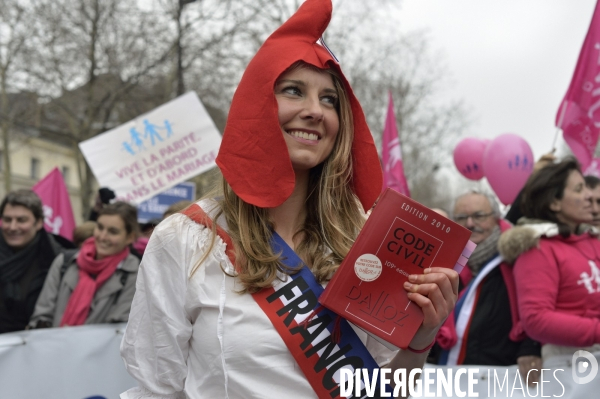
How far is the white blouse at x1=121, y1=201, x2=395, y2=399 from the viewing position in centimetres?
174

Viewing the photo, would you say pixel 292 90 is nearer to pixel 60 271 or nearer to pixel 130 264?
pixel 130 264

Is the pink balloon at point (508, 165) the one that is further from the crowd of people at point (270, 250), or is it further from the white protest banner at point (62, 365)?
the crowd of people at point (270, 250)

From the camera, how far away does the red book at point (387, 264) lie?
5.76 feet

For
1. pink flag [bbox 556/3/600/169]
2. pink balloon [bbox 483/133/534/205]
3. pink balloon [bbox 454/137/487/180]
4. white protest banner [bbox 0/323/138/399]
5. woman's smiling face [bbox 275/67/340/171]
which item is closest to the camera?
woman's smiling face [bbox 275/67/340/171]

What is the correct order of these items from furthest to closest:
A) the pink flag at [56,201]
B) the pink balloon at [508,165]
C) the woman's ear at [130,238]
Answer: the pink flag at [56,201] < the pink balloon at [508,165] < the woman's ear at [130,238]

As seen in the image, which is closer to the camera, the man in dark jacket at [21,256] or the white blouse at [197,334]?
the white blouse at [197,334]

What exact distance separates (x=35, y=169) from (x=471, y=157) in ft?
127

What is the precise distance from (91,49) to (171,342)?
1391cm

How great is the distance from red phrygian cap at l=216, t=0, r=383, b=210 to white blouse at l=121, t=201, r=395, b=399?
21 centimetres

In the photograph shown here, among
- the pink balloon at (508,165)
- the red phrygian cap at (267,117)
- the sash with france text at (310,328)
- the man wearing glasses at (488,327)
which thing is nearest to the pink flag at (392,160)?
the pink balloon at (508,165)

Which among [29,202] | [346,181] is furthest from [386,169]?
[346,181]

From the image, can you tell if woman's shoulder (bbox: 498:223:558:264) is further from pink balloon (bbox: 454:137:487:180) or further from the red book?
pink balloon (bbox: 454:137:487:180)

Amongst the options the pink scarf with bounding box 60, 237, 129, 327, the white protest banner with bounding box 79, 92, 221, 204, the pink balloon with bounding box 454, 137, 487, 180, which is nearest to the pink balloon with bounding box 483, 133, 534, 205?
the pink balloon with bounding box 454, 137, 487, 180

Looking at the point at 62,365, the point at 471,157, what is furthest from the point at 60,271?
the point at 471,157
